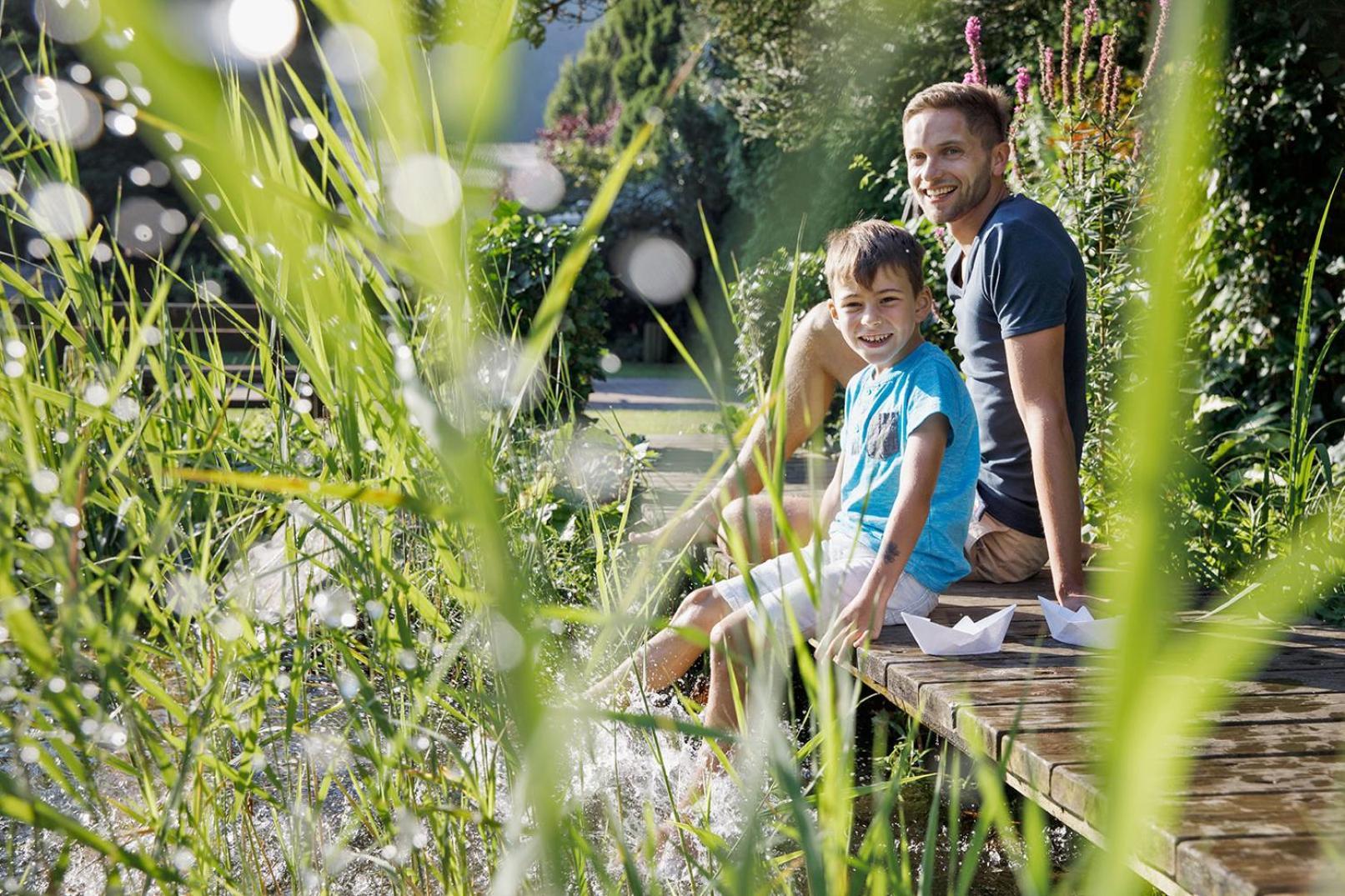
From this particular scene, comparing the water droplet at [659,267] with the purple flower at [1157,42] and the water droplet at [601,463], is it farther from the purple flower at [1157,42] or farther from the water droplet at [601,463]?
the purple flower at [1157,42]

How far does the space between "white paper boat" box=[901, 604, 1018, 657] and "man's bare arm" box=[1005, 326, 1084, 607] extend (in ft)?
0.81

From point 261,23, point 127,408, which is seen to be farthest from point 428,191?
point 127,408

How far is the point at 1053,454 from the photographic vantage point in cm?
214

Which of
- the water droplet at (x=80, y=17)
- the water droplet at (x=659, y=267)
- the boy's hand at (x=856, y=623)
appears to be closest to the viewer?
the water droplet at (x=80, y=17)

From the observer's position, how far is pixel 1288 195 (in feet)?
13.3

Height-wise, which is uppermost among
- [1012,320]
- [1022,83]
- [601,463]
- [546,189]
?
[546,189]

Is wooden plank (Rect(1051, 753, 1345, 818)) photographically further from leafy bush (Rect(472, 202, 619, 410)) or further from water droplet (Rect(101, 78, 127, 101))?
leafy bush (Rect(472, 202, 619, 410))

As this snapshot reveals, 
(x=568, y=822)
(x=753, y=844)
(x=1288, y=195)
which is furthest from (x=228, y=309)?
(x=1288, y=195)

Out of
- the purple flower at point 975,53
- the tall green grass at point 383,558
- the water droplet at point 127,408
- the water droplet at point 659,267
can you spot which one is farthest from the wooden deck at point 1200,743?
the water droplet at point 659,267

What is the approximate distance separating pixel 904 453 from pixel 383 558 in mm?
1326

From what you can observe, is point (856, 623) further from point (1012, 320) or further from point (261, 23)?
point (261, 23)

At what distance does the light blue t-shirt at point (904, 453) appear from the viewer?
220 centimetres

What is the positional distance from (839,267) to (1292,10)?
269cm

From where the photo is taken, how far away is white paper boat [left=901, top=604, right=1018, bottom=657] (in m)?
1.89
